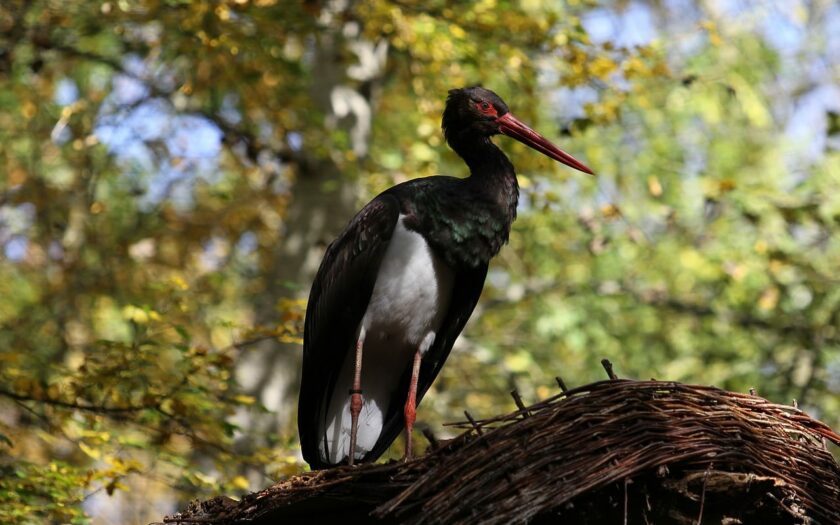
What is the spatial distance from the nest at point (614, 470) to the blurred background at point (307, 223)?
2516 millimetres

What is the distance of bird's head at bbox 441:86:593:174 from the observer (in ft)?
20.6

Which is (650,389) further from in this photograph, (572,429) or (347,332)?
(347,332)

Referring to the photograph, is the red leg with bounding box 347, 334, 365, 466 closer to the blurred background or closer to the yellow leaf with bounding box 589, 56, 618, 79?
the blurred background

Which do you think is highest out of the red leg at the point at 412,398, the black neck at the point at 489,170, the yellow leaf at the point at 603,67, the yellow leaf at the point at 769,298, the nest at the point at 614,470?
the yellow leaf at the point at 603,67

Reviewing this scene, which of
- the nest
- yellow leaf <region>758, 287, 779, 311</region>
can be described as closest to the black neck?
the nest

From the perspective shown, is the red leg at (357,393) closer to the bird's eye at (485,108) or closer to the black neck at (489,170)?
the black neck at (489,170)

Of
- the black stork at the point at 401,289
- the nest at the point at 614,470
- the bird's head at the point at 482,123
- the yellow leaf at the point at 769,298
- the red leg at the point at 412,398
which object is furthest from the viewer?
the yellow leaf at the point at 769,298

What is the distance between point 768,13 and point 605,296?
647 centimetres

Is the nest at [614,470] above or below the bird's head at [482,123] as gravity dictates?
Result: below

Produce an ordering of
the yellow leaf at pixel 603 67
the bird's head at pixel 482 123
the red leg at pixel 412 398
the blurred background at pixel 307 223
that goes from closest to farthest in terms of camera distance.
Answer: the red leg at pixel 412 398 → the bird's head at pixel 482 123 → the blurred background at pixel 307 223 → the yellow leaf at pixel 603 67

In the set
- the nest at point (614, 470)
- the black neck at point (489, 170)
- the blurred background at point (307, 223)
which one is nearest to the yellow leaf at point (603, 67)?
the blurred background at point (307, 223)

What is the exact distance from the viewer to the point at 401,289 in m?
5.91

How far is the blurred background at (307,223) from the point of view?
7262 millimetres

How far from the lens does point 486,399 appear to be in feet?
42.3
